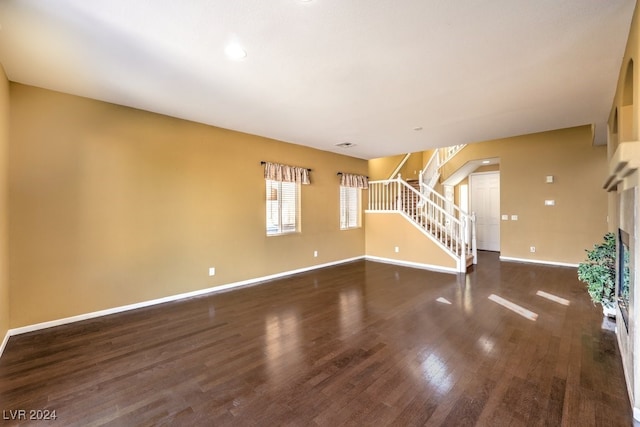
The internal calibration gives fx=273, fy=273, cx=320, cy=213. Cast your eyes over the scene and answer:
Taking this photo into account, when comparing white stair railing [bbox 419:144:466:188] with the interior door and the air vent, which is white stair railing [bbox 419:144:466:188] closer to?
the interior door

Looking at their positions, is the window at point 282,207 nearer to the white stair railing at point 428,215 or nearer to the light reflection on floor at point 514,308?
the white stair railing at point 428,215

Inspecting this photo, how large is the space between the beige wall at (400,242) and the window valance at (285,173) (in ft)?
7.98

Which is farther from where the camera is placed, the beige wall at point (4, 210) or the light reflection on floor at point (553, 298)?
the light reflection on floor at point (553, 298)

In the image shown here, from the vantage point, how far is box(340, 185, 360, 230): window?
7066 mm

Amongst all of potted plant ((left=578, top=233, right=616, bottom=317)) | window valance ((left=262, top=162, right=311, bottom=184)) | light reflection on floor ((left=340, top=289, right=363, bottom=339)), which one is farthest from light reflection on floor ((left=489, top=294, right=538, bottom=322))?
window valance ((left=262, top=162, right=311, bottom=184))

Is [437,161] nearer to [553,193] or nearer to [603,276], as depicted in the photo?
[553,193]

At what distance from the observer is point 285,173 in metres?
5.52

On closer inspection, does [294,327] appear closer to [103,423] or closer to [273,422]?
[273,422]

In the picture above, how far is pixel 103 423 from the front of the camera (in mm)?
1799

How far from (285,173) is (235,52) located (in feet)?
10.5

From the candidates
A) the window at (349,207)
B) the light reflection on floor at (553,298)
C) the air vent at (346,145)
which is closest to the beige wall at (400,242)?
the window at (349,207)

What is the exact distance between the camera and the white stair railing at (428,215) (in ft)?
19.7

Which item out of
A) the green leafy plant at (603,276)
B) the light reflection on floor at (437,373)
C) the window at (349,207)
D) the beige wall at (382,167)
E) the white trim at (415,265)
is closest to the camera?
the light reflection on floor at (437,373)

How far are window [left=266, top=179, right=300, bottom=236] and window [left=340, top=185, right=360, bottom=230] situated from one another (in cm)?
→ 152
